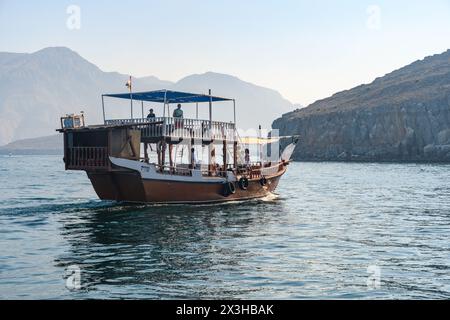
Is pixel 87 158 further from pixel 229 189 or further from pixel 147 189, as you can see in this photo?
pixel 229 189

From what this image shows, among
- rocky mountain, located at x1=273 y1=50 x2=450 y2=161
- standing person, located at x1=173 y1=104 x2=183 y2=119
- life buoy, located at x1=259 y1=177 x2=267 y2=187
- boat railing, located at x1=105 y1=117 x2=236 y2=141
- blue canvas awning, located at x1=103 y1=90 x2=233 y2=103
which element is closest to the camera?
boat railing, located at x1=105 y1=117 x2=236 y2=141

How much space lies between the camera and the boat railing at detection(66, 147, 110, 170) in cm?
3128

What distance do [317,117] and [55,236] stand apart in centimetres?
13424

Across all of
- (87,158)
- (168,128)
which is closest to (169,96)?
(168,128)

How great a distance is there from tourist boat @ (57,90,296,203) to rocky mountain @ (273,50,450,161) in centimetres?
8584

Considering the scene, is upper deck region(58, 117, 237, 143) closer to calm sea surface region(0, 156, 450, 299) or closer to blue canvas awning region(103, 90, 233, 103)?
blue canvas awning region(103, 90, 233, 103)

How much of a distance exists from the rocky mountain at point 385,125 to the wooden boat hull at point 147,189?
290ft

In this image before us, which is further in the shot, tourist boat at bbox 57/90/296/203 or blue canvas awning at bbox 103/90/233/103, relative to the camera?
blue canvas awning at bbox 103/90/233/103

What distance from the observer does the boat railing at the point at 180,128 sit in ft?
108

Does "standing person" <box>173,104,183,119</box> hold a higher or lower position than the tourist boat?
higher

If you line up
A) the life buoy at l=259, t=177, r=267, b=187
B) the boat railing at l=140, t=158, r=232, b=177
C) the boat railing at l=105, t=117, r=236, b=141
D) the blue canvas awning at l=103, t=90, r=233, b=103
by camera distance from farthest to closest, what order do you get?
the life buoy at l=259, t=177, r=267, b=187
the blue canvas awning at l=103, t=90, r=233, b=103
the boat railing at l=105, t=117, r=236, b=141
the boat railing at l=140, t=158, r=232, b=177

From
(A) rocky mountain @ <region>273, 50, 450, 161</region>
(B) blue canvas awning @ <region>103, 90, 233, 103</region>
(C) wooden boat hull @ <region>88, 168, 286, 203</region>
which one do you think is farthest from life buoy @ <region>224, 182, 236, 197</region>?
(A) rocky mountain @ <region>273, 50, 450, 161</region>

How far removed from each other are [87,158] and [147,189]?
3.78 meters

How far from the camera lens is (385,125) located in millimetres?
131500
